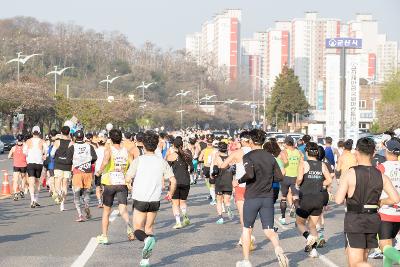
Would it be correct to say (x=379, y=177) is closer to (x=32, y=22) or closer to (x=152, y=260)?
(x=152, y=260)

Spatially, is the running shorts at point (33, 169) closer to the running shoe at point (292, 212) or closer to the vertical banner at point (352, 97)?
the running shoe at point (292, 212)

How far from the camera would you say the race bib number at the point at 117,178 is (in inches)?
531

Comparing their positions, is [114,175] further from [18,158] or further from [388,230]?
[18,158]

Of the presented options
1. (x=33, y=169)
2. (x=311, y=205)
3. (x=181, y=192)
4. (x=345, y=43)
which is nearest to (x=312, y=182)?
(x=311, y=205)

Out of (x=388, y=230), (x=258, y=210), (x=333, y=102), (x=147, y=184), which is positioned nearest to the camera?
(x=388, y=230)

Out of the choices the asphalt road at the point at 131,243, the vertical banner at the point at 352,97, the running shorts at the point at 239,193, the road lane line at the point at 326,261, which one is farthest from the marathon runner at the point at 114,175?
the vertical banner at the point at 352,97

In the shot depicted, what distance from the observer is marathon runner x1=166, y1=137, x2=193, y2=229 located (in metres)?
16.5

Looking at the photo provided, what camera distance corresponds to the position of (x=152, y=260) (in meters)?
11.9

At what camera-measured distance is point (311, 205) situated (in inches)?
511

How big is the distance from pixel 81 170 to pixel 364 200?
9.77 meters

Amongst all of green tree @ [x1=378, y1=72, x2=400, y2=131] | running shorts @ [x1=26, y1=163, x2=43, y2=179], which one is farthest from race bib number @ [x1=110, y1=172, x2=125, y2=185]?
green tree @ [x1=378, y1=72, x2=400, y2=131]

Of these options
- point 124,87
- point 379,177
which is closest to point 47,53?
point 124,87

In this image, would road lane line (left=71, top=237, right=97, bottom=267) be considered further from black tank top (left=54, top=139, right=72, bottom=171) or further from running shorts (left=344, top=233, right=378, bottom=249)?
black tank top (left=54, top=139, right=72, bottom=171)

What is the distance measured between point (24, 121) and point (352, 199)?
7389 cm
